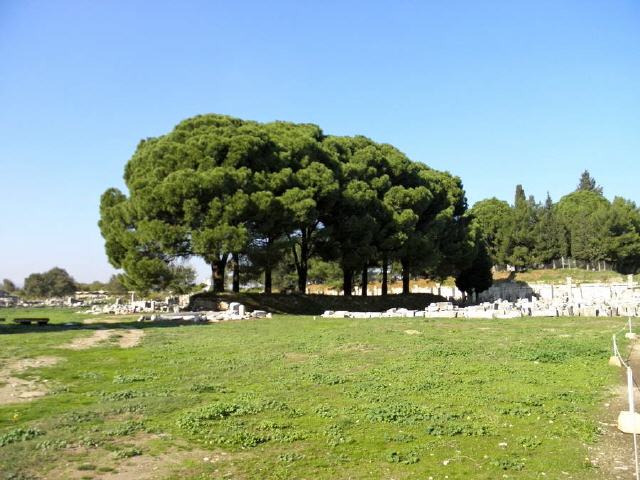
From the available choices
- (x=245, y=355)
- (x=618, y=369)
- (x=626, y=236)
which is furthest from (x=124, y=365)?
(x=626, y=236)

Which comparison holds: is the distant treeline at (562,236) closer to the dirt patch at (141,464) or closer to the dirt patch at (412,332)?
the dirt patch at (412,332)

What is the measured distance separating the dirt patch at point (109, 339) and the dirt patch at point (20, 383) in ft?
9.45

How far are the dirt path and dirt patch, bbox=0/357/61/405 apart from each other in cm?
851

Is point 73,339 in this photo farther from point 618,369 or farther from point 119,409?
point 618,369

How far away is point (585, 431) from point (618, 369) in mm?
5079

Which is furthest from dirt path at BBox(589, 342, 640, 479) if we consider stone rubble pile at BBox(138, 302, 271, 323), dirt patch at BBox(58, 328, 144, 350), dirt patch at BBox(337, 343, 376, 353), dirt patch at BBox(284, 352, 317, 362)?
stone rubble pile at BBox(138, 302, 271, 323)

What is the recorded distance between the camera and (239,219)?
29609 millimetres

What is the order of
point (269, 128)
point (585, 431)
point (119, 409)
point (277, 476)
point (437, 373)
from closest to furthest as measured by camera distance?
point (277, 476)
point (585, 431)
point (119, 409)
point (437, 373)
point (269, 128)

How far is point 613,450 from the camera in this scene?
21.5ft

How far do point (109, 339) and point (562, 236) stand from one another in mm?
69954

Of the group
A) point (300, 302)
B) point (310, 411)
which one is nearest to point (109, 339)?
point (310, 411)

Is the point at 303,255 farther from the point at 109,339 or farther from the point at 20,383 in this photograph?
the point at 20,383

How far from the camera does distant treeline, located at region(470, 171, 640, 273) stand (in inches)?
2840

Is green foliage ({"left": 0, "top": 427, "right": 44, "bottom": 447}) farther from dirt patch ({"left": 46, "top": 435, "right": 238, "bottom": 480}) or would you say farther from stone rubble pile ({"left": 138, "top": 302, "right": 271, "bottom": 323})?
stone rubble pile ({"left": 138, "top": 302, "right": 271, "bottom": 323})
